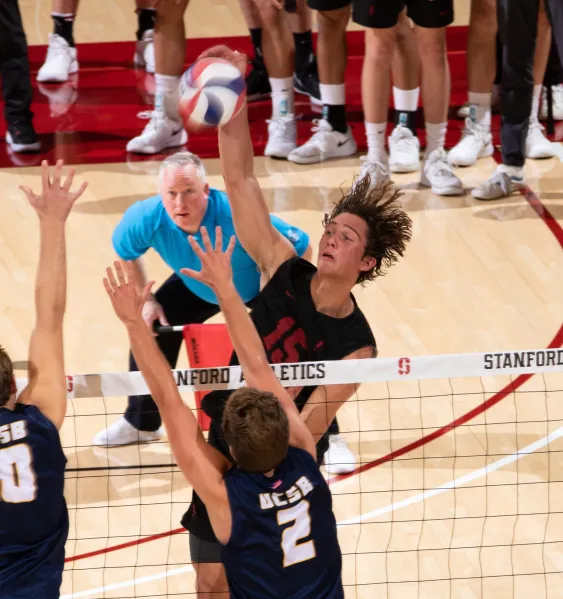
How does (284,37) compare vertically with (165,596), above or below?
above

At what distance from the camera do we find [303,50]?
1012cm

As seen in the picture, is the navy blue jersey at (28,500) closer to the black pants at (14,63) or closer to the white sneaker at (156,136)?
the black pants at (14,63)

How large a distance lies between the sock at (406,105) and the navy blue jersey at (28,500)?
572 cm

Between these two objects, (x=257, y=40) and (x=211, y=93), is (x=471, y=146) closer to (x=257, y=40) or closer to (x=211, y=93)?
(x=257, y=40)

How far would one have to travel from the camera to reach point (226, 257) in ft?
12.0

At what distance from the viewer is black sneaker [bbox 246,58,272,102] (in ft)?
33.2

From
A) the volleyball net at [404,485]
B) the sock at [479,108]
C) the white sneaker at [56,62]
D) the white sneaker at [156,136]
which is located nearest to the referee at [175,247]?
the volleyball net at [404,485]

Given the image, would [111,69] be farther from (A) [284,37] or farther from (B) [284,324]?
(B) [284,324]

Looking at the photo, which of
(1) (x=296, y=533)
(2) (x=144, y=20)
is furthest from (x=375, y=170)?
(1) (x=296, y=533)

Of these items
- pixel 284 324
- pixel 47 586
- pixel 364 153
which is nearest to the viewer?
pixel 47 586

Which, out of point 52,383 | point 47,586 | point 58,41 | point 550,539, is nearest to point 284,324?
point 52,383

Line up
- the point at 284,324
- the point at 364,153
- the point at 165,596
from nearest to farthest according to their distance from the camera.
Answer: the point at 284,324
the point at 165,596
the point at 364,153

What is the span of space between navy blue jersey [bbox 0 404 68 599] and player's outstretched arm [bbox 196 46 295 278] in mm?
1273

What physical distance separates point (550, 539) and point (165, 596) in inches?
68.7
